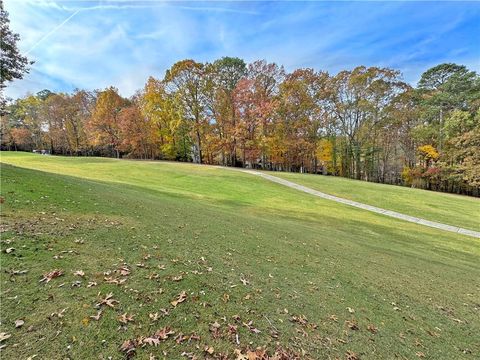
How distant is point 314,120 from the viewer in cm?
3766

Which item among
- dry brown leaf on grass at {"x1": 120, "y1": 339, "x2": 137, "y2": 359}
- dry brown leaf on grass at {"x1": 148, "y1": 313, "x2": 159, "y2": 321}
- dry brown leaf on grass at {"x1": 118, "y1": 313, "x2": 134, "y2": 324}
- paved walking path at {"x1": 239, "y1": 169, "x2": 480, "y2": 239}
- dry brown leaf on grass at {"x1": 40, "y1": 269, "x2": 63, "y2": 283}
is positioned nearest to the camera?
dry brown leaf on grass at {"x1": 120, "y1": 339, "x2": 137, "y2": 359}

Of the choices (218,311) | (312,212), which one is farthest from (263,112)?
(218,311)

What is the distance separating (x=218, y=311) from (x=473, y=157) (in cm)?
4162

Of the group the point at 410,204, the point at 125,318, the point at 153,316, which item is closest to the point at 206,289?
the point at 153,316

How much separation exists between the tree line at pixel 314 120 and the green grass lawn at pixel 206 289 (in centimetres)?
2930

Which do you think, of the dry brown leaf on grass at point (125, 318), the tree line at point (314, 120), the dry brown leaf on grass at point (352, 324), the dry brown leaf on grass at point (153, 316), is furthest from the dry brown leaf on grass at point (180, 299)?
the tree line at point (314, 120)

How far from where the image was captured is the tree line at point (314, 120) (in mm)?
34625

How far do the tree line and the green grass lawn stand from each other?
29.3 meters

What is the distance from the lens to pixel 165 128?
41594 millimetres

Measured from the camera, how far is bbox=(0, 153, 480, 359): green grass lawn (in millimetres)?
3074

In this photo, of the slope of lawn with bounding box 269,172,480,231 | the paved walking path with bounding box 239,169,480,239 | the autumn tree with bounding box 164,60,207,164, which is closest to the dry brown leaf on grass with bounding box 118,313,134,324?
the paved walking path with bounding box 239,169,480,239

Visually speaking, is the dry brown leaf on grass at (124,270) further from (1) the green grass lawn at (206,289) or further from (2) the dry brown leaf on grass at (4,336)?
(2) the dry brown leaf on grass at (4,336)

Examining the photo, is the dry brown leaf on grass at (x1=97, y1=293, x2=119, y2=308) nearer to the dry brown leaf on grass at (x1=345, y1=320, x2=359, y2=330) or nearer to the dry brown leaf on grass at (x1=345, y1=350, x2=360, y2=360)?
the dry brown leaf on grass at (x1=345, y1=350, x2=360, y2=360)

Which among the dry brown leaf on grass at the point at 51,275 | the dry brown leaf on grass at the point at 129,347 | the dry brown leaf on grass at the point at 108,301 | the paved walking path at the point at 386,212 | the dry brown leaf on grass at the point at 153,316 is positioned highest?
the dry brown leaf on grass at the point at 51,275
